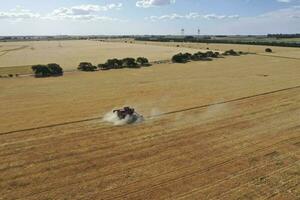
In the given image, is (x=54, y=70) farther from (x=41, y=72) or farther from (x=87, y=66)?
(x=87, y=66)

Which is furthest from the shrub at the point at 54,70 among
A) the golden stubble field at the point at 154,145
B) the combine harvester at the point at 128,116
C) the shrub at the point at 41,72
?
the combine harvester at the point at 128,116

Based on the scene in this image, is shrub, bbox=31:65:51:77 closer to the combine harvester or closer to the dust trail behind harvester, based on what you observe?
the dust trail behind harvester

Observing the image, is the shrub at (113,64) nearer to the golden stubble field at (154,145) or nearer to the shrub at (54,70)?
the shrub at (54,70)

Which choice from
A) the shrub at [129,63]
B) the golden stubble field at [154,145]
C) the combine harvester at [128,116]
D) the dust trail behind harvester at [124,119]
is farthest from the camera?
the shrub at [129,63]

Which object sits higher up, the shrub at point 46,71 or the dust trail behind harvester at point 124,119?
the shrub at point 46,71

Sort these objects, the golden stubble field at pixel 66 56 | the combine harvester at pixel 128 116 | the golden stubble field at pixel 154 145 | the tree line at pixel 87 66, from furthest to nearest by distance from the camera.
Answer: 1. the golden stubble field at pixel 66 56
2. the tree line at pixel 87 66
3. the combine harvester at pixel 128 116
4. the golden stubble field at pixel 154 145

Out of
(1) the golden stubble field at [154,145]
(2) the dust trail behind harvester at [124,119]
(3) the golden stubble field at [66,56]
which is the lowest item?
(1) the golden stubble field at [154,145]

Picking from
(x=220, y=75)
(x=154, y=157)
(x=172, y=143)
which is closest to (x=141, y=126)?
(x=172, y=143)

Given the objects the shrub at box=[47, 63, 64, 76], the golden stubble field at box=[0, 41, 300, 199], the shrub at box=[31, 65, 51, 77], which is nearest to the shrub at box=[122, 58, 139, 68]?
the shrub at box=[47, 63, 64, 76]

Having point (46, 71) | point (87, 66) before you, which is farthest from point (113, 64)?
point (46, 71)

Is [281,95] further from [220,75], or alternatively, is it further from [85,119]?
[85,119]
